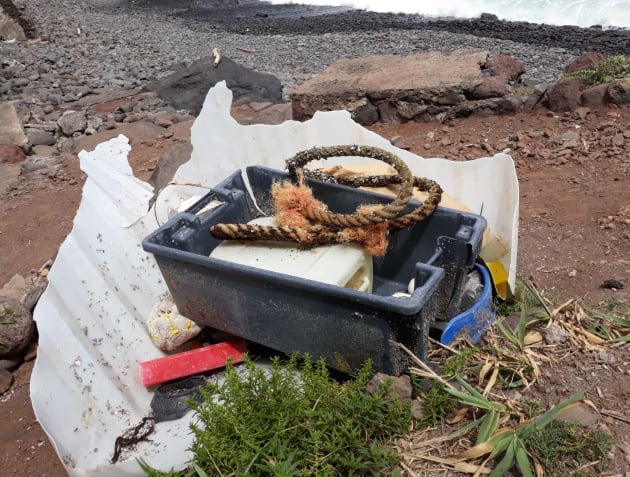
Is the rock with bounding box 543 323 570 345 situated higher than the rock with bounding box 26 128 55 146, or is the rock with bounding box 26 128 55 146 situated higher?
the rock with bounding box 543 323 570 345

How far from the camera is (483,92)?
5406 millimetres

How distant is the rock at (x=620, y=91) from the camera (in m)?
4.99

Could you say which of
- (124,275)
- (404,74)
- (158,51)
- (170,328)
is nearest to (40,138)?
(404,74)

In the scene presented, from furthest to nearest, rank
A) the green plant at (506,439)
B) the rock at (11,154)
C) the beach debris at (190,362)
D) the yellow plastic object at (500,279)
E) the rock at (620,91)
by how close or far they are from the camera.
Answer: the rock at (11,154)
the rock at (620,91)
the yellow plastic object at (500,279)
the beach debris at (190,362)
the green plant at (506,439)

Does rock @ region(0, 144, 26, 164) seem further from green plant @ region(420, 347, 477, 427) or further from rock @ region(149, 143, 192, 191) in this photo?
green plant @ region(420, 347, 477, 427)

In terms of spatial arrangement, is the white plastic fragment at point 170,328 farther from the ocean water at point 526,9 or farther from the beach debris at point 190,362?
the ocean water at point 526,9

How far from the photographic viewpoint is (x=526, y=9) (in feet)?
64.1

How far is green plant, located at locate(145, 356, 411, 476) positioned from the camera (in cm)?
170

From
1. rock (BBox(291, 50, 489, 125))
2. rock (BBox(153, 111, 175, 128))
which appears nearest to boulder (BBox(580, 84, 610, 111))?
rock (BBox(291, 50, 489, 125))

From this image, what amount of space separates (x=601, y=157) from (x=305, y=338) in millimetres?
3424

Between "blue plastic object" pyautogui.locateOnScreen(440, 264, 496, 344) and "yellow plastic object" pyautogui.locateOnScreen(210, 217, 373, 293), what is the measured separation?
0.38 metres

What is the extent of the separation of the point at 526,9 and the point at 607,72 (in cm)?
1610

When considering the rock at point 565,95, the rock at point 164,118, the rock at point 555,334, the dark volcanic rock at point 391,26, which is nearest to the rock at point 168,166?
the rock at point 164,118

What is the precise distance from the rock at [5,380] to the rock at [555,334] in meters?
2.68
